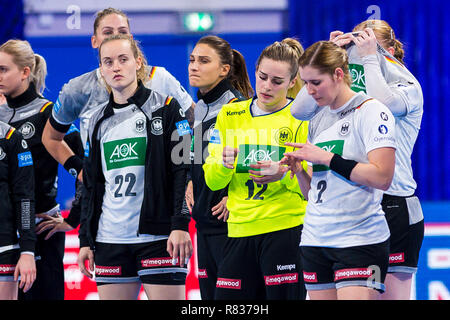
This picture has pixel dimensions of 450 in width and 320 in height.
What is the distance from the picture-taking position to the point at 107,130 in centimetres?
344

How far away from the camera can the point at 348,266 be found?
282 centimetres

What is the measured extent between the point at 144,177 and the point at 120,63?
581 mm

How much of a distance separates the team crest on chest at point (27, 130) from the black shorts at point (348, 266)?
1.91 meters

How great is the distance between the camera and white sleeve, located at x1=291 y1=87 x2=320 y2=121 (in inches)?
123

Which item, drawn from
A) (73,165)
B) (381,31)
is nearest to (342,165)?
(381,31)

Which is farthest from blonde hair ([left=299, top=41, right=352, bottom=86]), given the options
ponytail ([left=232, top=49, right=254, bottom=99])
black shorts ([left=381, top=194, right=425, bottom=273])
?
ponytail ([left=232, top=49, right=254, bottom=99])

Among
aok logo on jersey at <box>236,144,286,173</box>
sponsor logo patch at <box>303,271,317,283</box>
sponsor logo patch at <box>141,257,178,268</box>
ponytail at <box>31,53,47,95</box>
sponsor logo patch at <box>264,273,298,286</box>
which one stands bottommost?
sponsor logo patch at <box>264,273,298,286</box>

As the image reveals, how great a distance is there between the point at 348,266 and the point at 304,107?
2.45 feet

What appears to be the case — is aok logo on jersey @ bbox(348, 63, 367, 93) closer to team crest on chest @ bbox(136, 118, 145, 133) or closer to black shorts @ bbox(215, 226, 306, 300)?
black shorts @ bbox(215, 226, 306, 300)

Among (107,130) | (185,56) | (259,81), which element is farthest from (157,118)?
(185,56)

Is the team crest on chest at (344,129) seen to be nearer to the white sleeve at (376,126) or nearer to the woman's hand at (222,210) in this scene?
the white sleeve at (376,126)

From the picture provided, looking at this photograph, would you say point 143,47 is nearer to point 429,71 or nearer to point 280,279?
point 429,71

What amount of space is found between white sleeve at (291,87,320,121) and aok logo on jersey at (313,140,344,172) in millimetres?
238

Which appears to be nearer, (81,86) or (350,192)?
(350,192)
